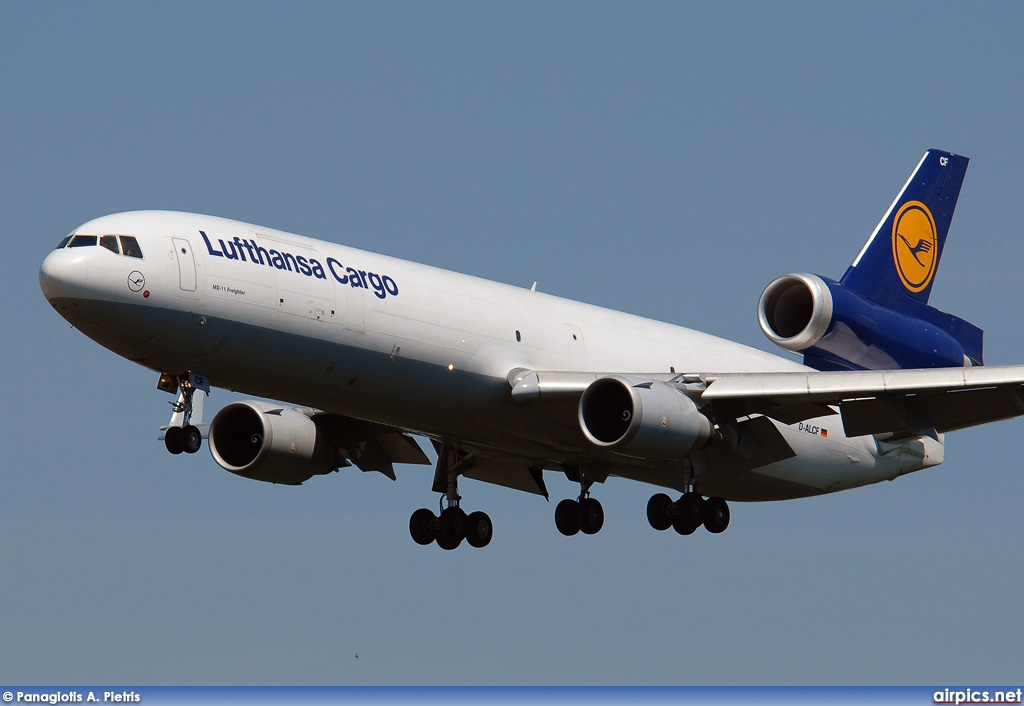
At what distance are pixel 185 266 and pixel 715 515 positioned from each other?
13.7 m

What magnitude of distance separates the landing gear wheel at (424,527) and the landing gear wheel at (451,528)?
18cm

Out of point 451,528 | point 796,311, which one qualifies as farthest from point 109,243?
point 796,311

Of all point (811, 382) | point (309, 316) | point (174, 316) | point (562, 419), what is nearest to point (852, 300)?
point (811, 382)

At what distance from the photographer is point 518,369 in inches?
1351

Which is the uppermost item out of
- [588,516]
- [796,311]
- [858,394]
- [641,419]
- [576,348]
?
[796,311]

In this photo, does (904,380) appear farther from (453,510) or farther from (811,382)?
(453,510)

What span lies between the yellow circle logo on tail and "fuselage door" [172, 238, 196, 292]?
19.4m

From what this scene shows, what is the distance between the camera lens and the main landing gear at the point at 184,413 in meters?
30.6

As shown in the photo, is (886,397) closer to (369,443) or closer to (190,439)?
(369,443)

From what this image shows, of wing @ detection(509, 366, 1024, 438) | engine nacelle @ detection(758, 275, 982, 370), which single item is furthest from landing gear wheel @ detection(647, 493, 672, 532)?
engine nacelle @ detection(758, 275, 982, 370)

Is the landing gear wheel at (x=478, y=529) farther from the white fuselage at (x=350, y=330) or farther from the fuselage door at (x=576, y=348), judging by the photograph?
the fuselage door at (x=576, y=348)

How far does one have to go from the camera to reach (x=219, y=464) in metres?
38.0

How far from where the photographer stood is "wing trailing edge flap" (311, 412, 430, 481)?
127 ft

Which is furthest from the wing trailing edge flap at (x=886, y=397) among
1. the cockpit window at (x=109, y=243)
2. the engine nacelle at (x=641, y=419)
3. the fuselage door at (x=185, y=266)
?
the cockpit window at (x=109, y=243)
